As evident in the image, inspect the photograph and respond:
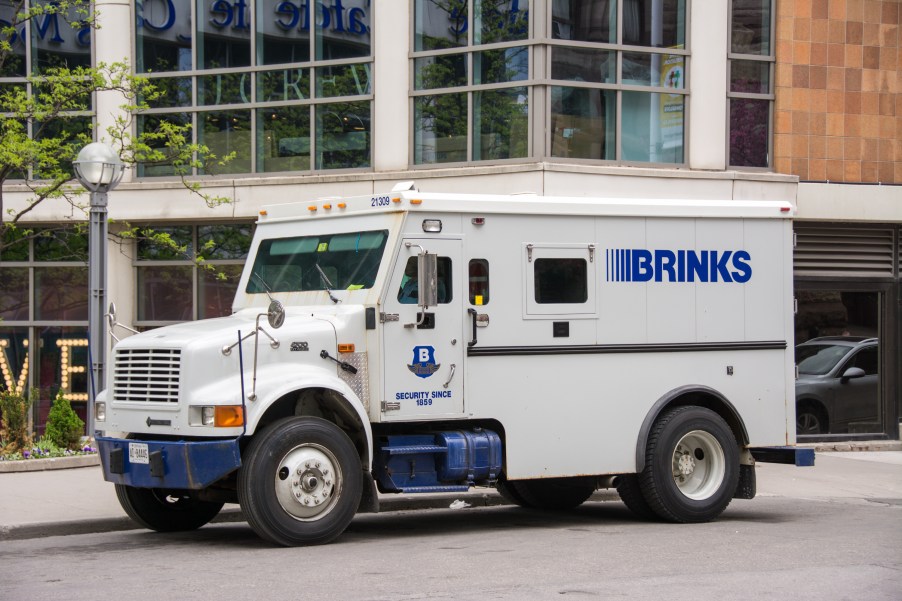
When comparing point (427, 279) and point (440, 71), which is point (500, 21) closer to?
point (440, 71)

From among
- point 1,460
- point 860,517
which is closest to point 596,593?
point 860,517

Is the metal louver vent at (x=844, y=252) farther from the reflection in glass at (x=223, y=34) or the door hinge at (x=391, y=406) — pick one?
the door hinge at (x=391, y=406)

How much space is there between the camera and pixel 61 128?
67.4 feet

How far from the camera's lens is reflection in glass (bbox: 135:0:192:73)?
2003 centimetres

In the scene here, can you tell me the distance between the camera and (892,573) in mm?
8867

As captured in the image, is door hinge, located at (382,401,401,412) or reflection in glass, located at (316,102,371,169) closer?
door hinge, located at (382,401,401,412)

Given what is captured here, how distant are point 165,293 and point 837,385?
33.4 feet

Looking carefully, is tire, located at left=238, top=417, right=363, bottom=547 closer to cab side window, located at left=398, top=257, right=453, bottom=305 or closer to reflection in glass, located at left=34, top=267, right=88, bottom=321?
cab side window, located at left=398, top=257, right=453, bottom=305

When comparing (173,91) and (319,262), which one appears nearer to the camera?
(319,262)

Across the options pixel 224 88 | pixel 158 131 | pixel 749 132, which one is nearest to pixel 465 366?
pixel 749 132

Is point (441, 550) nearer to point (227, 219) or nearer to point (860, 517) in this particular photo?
point (860, 517)

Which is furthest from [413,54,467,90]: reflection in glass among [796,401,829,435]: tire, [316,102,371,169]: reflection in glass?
[796,401,829,435]: tire

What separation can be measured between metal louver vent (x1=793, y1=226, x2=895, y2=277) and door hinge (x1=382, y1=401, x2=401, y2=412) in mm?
10943

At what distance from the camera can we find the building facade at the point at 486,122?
1828cm
